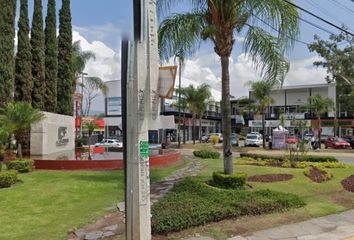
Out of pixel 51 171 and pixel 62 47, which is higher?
pixel 62 47

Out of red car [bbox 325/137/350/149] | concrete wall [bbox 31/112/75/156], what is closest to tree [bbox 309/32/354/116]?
red car [bbox 325/137/350/149]

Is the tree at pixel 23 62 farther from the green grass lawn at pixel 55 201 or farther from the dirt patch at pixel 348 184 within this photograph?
the dirt patch at pixel 348 184

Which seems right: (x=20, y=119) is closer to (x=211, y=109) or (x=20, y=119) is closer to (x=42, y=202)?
(x=42, y=202)

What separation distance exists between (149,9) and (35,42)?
21.4 m

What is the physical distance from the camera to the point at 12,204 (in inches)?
418

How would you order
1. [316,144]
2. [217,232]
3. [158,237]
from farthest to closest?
[316,144] → [217,232] → [158,237]

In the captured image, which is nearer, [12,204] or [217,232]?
[217,232]

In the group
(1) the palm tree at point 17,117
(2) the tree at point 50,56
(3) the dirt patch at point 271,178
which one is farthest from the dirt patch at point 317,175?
(2) the tree at point 50,56

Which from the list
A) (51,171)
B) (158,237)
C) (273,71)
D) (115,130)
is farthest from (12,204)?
(115,130)

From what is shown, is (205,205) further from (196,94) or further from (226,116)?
(196,94)

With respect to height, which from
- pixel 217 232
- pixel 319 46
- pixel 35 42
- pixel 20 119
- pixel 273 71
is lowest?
pixel 217 232

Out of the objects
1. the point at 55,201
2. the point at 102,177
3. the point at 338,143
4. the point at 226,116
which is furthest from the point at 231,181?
the point at 338,143

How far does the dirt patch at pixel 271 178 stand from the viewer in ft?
45.3

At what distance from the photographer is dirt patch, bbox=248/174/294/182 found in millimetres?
13802
